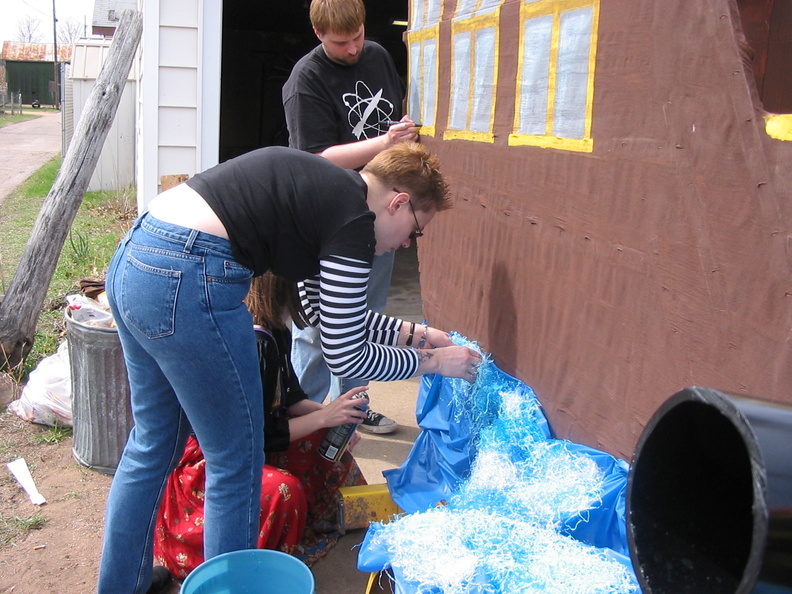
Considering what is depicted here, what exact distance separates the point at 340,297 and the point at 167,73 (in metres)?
3.53

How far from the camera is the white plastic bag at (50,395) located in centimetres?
373

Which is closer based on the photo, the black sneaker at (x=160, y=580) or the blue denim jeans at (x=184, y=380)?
the blue denim jeans at (x=184, y=380)

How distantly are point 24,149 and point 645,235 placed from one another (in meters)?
22.4

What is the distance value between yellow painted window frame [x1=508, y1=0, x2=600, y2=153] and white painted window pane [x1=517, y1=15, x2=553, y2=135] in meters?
0.02

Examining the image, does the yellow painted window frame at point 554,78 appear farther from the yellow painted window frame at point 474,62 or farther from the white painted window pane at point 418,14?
the white painted window pane at point 418,14

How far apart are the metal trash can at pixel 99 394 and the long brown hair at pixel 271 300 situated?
100 cm

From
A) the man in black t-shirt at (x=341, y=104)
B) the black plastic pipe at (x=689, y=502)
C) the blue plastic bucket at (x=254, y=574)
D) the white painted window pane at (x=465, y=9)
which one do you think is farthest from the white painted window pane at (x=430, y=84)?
the black plastic pipe at (x=689, y=502)

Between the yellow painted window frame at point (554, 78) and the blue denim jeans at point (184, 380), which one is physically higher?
the yellow painted window frame at point (554, 78)

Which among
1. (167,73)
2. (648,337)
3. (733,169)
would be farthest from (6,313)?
(733,169)

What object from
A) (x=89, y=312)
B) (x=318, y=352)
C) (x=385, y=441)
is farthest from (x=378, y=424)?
(x=89, y=312)

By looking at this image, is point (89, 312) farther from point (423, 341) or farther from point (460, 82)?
point (460, 82)

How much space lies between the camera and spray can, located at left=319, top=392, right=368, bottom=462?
2.58 m

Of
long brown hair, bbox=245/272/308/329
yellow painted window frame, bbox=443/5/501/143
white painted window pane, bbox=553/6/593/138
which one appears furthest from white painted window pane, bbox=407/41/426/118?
long brown hair, bbox=245/272/308/329

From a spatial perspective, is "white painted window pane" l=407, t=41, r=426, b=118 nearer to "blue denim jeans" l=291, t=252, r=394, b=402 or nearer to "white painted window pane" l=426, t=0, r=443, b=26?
"white painted window pane" l=426, t=0, r=443, b=26
